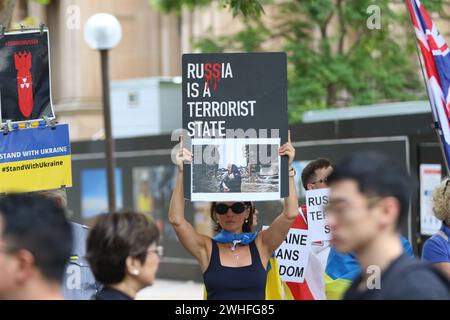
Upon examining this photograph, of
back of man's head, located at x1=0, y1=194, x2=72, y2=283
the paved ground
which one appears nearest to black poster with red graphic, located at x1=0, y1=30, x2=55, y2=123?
back of man's head, located at x1=0, y1=194, x2=72, y2=283

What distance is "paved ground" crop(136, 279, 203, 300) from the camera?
58.6 ft

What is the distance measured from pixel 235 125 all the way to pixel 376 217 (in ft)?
9.71

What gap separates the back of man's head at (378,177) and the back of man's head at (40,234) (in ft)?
3.12

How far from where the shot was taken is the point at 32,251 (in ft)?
11.9

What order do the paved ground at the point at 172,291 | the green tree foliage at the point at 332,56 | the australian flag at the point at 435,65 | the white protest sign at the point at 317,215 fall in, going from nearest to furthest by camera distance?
the australian flag at the point at 435,65
the white protest sign at the point at 317,215
the paved ground at the point at 172,291
the green tree foliage at the point at 332,56

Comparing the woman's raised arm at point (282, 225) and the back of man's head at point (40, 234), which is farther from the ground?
the back of man's head at point (40, 234)

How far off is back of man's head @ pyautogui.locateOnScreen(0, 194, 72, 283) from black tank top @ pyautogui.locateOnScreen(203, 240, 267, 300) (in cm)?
236

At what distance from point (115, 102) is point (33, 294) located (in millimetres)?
25085

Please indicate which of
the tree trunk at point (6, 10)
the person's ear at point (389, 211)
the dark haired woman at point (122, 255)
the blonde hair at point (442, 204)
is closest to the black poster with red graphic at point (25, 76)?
the tree trunk at point (6, 10)

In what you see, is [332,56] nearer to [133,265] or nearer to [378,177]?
[133,265]

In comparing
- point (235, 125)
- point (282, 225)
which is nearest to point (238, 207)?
point (282, 225)

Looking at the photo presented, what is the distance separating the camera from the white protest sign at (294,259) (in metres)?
7.44

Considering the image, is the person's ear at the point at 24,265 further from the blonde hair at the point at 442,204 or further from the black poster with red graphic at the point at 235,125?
the blonde hair at the point at 442,204
